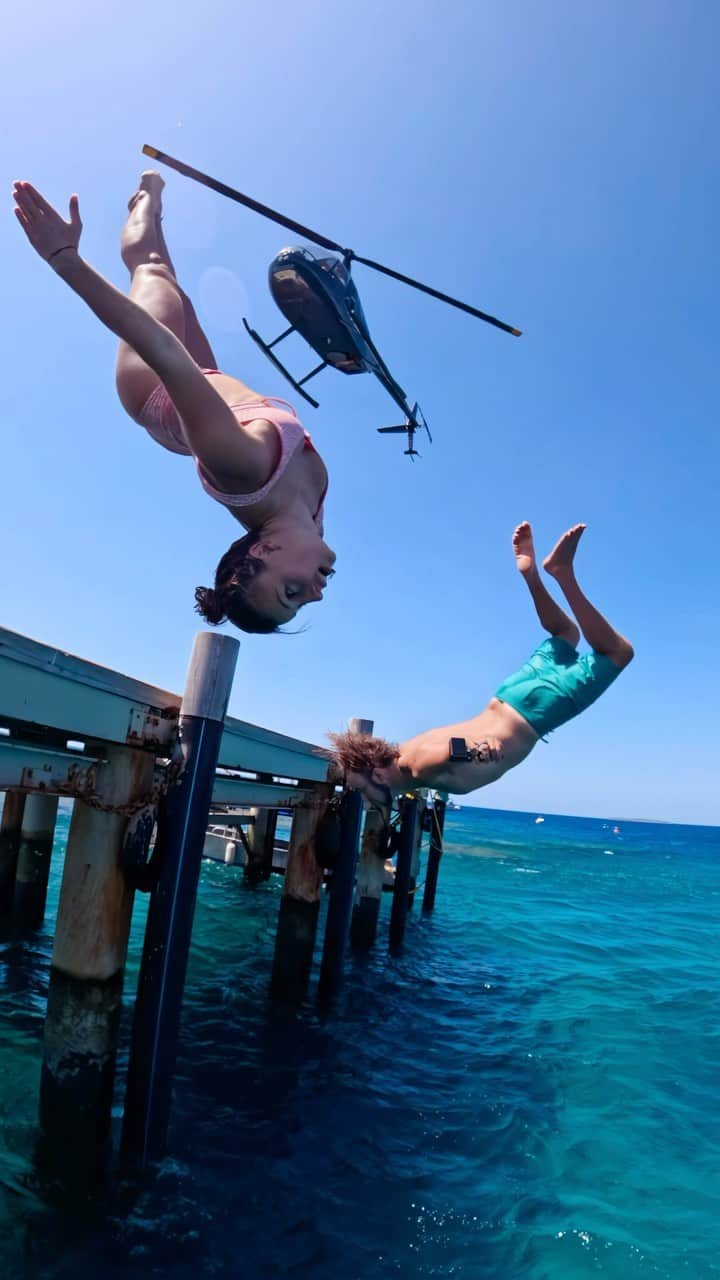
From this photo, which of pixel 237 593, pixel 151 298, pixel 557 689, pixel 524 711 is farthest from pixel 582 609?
pixel 151 298

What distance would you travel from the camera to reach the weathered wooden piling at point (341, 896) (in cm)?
786

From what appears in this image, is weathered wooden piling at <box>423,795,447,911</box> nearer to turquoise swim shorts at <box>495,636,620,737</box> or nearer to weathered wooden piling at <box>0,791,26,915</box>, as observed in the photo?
weathered wooden piling at <box>0,791,26,915</box>

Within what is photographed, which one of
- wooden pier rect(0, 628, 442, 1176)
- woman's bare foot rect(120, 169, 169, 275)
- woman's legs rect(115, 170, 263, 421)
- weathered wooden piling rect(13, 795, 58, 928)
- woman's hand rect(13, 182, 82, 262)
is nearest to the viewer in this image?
woman's hand rect(13, 182, 82, 262)

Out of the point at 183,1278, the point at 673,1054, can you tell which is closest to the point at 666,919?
the point at 673,1054

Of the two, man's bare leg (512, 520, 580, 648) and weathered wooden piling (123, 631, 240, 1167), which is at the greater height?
man's bare leg (512, 520, 580, 648)

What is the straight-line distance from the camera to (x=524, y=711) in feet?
15.2

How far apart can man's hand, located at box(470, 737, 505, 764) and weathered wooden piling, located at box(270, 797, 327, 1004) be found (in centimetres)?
430

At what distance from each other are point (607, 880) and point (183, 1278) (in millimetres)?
35117

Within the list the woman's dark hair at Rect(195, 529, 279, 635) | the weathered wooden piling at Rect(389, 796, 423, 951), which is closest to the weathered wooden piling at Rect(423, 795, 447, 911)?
the weathered wooden piling at Rect(389, 796, 423, 951)

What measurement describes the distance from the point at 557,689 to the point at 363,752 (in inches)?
53.8

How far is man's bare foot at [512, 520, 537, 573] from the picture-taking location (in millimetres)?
5062

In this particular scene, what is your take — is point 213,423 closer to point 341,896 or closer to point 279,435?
point 279,435

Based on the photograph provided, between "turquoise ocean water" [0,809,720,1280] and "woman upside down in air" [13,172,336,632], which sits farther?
"turquoise ocean water" [0,809,720,1280]

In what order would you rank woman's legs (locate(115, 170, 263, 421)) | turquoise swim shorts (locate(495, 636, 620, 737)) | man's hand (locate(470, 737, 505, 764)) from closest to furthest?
woman's legs (locate(115, 170, 263, 421)), man's hand (locate(470, 737, 505, 764)), turquoise swim shorts (locate(495, 636, 620, 737))
